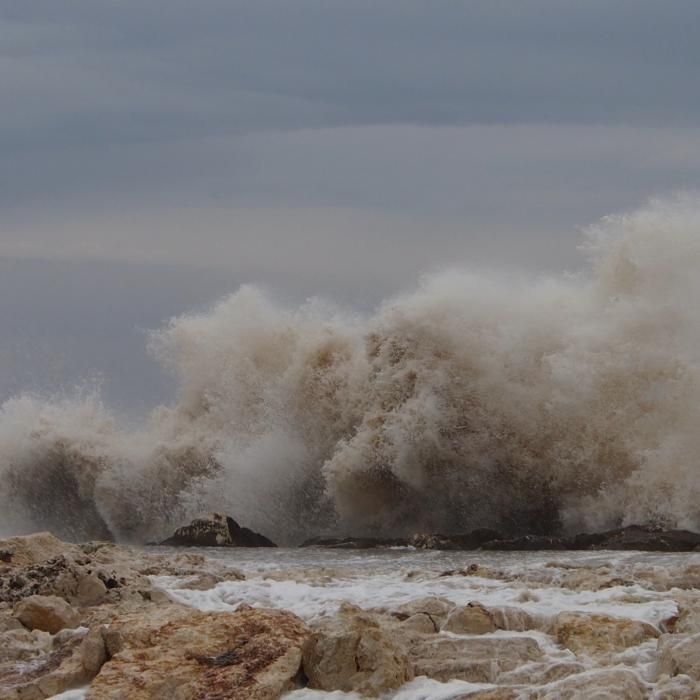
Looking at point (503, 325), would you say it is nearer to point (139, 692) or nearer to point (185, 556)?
point (185, 556)

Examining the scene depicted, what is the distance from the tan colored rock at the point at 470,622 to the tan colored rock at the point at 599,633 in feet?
1.32

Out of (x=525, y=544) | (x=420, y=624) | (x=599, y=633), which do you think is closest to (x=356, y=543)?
(x=525, y=544)

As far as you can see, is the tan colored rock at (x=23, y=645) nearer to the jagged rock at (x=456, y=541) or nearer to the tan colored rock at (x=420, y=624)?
the tan colored rock at (x=420, y=624)

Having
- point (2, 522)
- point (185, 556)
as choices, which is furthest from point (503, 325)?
point (2, 522)

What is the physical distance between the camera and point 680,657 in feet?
20.1

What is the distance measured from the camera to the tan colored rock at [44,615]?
8008mm

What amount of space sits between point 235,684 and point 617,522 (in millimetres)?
11373

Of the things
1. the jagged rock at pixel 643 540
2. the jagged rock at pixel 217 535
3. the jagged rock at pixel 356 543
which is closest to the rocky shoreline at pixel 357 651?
the jagged rock at pixel 643 540

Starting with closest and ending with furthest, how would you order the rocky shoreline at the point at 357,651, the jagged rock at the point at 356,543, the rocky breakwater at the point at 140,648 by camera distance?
the rocky shoreline at the point at 357,651
the rocky breakwater at the point at 140,648
the jagged rock at the point at 356,543

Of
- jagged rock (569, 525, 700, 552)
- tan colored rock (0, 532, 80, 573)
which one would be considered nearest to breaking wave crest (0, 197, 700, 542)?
jagged rock (569, 525, 700, 552)

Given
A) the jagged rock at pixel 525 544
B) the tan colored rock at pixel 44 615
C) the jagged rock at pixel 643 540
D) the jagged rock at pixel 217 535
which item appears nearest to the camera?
the tan colored rock at pixel 44 615

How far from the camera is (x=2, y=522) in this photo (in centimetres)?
2222

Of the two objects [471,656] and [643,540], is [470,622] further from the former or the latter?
[643,540]

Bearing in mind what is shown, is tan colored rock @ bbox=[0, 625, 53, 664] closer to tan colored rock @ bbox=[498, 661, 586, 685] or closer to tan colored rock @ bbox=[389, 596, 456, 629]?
tan colored rock @ bbox=[389, 596, 456, 629]
